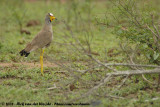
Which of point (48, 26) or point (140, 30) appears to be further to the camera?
point (48, 26)

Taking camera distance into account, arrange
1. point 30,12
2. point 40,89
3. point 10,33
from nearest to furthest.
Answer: point 40,89 → point 10,33 → point 30,12

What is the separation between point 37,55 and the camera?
277 inches

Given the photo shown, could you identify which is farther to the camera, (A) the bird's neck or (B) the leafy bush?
(A) the bird's neck

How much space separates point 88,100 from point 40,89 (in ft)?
3.23

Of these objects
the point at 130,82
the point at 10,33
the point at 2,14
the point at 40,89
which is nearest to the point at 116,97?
the point at 130,82

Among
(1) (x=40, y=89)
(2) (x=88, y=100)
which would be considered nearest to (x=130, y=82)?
(2) (x=88, y=100)

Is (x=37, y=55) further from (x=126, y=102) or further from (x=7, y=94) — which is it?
(x=126, y=102)

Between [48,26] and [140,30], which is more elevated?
[48,26]

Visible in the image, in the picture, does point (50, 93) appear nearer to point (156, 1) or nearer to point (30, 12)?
point (30, 12)

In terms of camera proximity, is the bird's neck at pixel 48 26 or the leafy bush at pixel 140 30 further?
the bird's neck at pixel 48 26

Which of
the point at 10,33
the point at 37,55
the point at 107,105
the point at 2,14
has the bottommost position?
the point at 107,105

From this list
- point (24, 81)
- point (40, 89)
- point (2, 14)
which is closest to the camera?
point (40, 89)

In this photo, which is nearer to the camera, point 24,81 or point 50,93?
point 50,93

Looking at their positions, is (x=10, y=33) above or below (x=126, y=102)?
above
